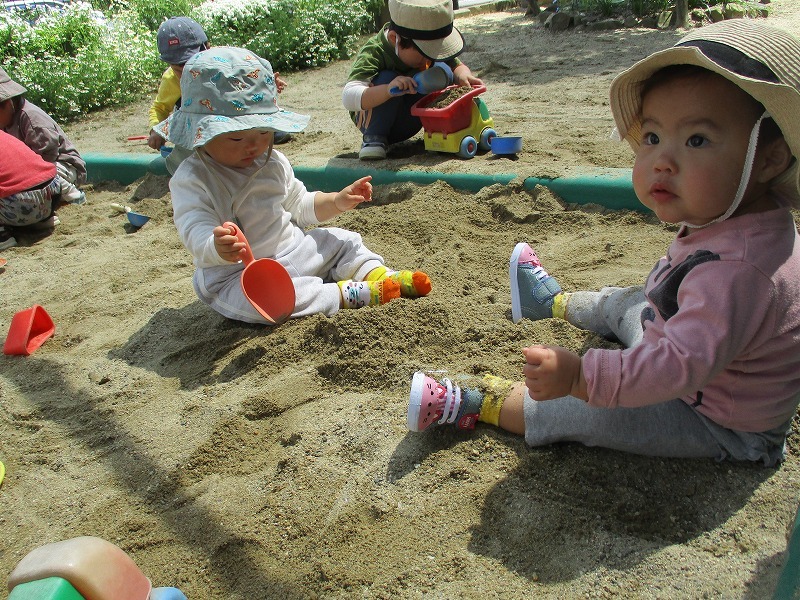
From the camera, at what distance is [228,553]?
159cm

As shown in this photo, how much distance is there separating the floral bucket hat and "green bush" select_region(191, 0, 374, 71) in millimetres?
5315

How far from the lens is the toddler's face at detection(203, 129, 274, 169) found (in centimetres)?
254

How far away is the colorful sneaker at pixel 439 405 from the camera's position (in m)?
1.73

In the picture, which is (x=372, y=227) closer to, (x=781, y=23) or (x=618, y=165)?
(x=618, y=165)

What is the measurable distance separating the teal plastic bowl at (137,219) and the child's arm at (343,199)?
1.44 meters

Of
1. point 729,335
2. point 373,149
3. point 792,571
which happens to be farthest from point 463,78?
point 792,571

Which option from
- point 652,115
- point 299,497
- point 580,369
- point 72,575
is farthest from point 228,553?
point 652,115

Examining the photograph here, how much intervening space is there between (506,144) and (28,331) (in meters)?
2.42

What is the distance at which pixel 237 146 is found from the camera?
257cm

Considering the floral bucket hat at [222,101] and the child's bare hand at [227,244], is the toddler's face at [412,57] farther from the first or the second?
the child's bare hand at [227,244]

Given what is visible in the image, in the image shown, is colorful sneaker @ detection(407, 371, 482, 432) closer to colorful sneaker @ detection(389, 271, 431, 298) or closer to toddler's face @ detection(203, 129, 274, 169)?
colorful sneaker @ detection(389, 271, 431, 298)

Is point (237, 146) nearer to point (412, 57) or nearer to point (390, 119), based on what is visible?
point (390, 119)

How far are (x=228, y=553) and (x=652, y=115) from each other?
→ 1344 millimetres

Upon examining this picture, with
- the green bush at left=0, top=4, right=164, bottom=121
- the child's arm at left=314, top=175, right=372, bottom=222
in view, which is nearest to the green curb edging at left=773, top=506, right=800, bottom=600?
the child's arm at left=314, top=175, right=372, bottom=222
